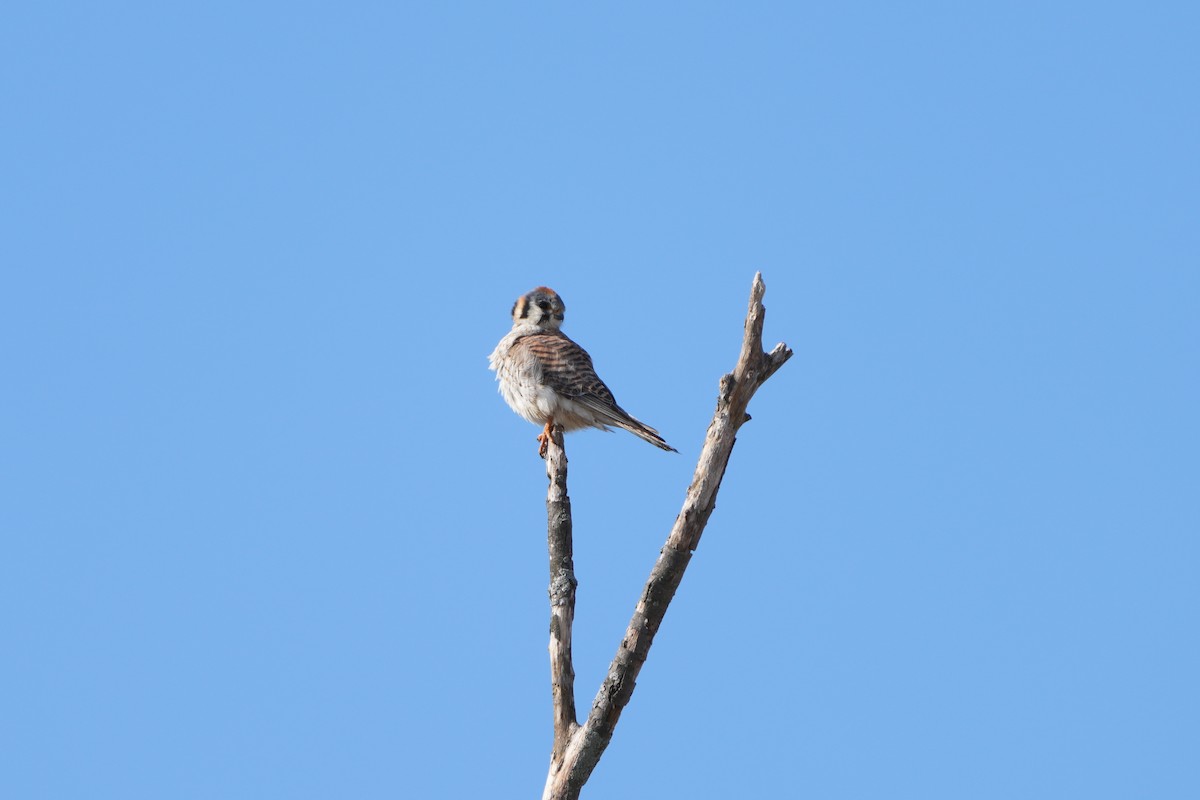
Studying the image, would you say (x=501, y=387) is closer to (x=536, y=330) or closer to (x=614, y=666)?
(x=536, y=330)

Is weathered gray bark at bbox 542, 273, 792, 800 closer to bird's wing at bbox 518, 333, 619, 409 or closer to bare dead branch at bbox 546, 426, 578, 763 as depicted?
bare dead branch at bbox 546, 426, 578, 763

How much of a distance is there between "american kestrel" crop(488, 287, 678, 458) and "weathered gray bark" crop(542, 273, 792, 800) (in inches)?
102

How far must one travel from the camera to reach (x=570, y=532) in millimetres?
5344

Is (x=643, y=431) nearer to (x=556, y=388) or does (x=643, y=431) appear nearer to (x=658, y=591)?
(x=556, y=388)

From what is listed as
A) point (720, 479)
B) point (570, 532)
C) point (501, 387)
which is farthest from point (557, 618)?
point (501, 387)

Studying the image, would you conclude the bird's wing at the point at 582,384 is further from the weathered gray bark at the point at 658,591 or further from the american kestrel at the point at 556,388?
the weathered gray bark at the point at 658,591

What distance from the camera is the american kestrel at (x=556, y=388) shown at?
7.62 m

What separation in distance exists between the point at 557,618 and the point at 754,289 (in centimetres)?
147

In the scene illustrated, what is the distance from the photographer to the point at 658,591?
15.2 ft

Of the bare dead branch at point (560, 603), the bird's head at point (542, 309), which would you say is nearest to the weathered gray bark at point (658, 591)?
the bare dead branch at point (560, 603)

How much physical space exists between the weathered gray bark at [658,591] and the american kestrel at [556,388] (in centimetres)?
260

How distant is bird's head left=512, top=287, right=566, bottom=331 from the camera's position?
8.70 m

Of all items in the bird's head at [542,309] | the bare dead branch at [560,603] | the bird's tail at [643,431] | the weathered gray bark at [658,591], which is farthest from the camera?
the bird's head at [542,309]

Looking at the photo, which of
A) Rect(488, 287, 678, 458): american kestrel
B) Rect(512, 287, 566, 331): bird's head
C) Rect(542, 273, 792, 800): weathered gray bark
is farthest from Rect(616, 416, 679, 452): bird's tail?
Rect(542, 273, 792, 800): weathered gray bark
